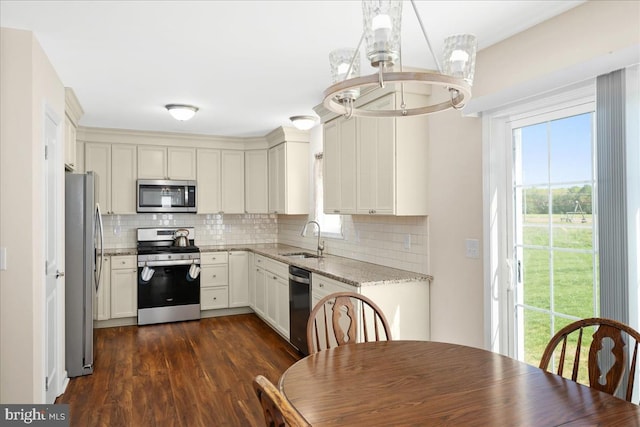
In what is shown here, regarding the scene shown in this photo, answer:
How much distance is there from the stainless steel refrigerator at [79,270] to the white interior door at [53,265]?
0.25 meters

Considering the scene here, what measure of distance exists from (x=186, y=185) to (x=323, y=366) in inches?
178

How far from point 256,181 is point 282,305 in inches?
86.6

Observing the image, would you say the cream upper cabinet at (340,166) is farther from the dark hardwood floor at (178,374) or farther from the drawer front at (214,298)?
the drawer front at (214,298)

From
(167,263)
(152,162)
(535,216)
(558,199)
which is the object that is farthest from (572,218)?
(152,162)

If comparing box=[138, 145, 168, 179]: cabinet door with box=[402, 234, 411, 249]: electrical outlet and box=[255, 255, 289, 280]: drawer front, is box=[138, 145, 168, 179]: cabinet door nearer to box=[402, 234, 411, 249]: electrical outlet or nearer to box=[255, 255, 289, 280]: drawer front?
box=[255, 255, 289, 280]: drawer front

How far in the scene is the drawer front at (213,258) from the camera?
5703 mm

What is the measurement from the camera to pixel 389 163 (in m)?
3.26

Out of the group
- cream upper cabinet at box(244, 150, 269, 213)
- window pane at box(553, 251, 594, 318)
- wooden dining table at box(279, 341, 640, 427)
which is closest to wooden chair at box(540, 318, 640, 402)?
wooden dining table at box(279, 341, 640, 427)

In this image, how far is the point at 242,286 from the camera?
5910mm

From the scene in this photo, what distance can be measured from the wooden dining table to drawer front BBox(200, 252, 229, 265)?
4095 mm

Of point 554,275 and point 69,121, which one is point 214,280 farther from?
point 554,275

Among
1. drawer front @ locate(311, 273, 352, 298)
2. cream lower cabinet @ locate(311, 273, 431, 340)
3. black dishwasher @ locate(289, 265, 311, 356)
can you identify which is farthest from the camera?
black dishwasher @ locate(289, 265, 311, 356)

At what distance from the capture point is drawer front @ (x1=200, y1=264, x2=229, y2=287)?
5.71 meters

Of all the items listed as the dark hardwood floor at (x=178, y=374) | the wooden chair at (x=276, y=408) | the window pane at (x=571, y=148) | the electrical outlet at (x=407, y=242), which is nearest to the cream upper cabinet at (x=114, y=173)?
the dark hardwood floor at (x=178, y=374)
